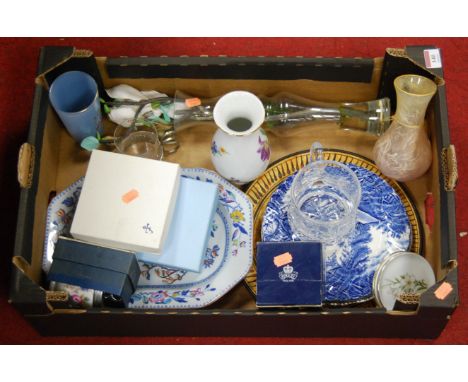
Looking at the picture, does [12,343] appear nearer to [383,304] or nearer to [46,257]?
[46,257]

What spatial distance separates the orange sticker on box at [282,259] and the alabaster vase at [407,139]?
0.24 metres

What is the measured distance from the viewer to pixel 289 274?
0.98m

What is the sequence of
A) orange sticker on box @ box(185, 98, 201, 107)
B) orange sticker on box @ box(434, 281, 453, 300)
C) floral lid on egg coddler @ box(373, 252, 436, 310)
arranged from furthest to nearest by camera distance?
orange sticker on box @ box(185, 98, 201, 107) → floral lid on egg coddler @ box(373, 252, 436, 310) → orange sticker on box @ box(434, 281, 453, 300)

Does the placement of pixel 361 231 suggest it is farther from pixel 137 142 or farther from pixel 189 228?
pixel 137 142

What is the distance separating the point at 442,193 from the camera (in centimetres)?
101

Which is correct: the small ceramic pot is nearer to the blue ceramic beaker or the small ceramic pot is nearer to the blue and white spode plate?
the blue and white spode plate

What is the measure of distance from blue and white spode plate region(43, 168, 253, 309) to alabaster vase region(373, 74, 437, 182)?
Answer: 0.79 ft

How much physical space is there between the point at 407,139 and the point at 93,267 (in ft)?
1.73

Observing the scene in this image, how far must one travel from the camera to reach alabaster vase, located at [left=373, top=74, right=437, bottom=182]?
1.02 metres

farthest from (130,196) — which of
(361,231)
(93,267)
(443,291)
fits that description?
(443,291)

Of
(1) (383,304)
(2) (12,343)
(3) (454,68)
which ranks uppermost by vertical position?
(3) (454,68)

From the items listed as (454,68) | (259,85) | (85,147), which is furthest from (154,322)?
(454,68)

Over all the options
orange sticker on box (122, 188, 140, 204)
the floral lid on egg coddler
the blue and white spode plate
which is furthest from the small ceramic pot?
the floral lid on egg coddler

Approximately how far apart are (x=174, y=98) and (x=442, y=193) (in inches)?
18.8
